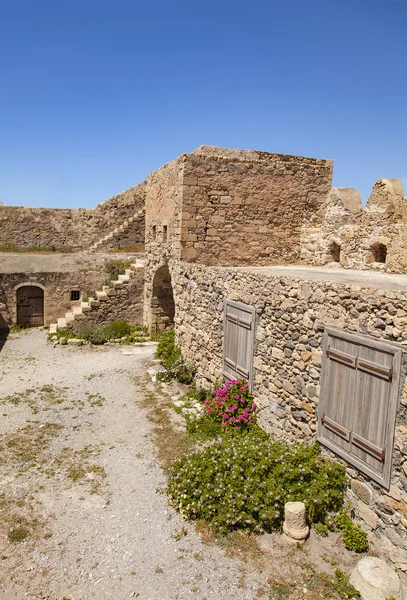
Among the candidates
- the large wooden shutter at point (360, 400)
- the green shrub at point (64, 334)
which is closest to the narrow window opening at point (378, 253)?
the large wooden shutter at point (360, 400)

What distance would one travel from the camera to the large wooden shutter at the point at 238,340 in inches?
318

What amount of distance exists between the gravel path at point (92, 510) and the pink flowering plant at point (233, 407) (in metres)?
1.39

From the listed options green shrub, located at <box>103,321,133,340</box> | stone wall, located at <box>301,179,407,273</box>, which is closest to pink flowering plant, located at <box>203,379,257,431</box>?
stone wall, located at <box>301,179,407,273</box>

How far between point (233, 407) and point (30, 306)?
1180cm

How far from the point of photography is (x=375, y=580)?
4633mm

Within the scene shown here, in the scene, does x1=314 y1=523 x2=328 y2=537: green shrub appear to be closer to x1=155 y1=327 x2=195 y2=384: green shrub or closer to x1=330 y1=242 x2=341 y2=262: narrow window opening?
x1=155 y1=327 x2=195 y2=384: green shrub

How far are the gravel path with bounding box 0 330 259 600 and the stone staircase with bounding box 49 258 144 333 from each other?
514 centimetres

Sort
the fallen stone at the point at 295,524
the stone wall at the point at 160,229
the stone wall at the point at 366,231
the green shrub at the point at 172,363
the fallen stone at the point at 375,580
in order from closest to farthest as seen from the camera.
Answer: the fallen stone at the point at 375,580, the fallen stone at the point at 295,524, the stone wall at the point at 366,231, the green shrub at the point at 172,363, the stone wall at the point at 160,229

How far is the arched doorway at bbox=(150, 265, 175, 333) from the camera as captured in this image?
15352 millimetres

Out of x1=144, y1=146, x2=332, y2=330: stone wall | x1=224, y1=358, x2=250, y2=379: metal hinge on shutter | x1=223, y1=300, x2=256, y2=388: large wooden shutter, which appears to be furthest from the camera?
x1=144, y1=146, x2=332, y2=330: stone wall

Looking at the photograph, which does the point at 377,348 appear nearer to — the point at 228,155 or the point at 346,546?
the point at 346,546

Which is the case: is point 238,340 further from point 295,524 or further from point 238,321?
point 295,524

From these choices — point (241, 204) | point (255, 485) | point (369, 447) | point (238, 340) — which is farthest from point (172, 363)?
point (369, 447)

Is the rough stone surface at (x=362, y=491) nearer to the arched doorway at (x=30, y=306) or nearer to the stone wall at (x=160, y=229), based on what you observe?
the stone wall at (x=160, y=229)
